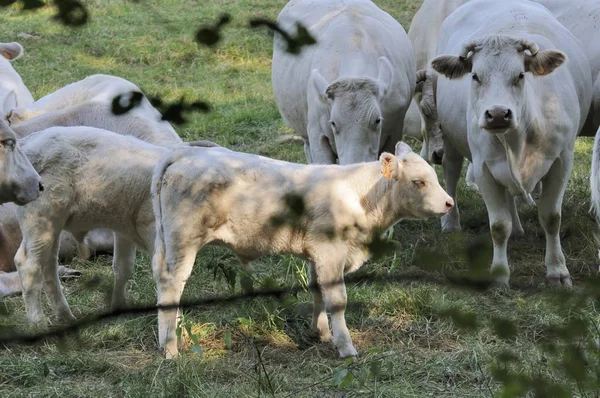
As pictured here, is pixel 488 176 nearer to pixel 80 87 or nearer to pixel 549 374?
pixel 549 374

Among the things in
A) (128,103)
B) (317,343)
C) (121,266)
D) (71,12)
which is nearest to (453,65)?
(317,343)

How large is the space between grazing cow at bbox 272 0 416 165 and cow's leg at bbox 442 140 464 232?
0.44 metres

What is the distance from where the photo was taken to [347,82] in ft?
25.1

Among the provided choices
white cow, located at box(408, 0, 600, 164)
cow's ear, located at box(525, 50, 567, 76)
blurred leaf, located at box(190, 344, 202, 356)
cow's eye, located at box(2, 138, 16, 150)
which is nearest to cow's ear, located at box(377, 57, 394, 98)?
white cow, located at box(408, 0, 600, 164)

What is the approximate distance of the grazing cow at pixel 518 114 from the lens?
6.52m

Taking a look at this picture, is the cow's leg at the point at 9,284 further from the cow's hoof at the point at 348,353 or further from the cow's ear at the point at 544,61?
the cow's ear at the point at 544,61

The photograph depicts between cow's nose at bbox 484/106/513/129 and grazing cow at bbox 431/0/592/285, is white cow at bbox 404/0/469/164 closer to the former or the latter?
grazing cow at bbox 431/0/592/285

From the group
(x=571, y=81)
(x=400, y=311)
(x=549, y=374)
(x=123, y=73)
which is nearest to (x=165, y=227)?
(x=400, y=311)

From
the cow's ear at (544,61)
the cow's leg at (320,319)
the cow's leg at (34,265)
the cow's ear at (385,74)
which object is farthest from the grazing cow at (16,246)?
the cow's ear at (544,61)

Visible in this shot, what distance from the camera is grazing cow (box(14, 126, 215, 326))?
5863 millimetres

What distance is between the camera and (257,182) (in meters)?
5.47

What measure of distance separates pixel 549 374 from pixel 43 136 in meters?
3.14

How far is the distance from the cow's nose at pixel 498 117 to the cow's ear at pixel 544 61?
0.53 metres

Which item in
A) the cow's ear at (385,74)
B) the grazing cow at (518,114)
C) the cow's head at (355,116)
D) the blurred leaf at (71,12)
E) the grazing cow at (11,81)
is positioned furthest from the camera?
the grazing cow at (11,81)
